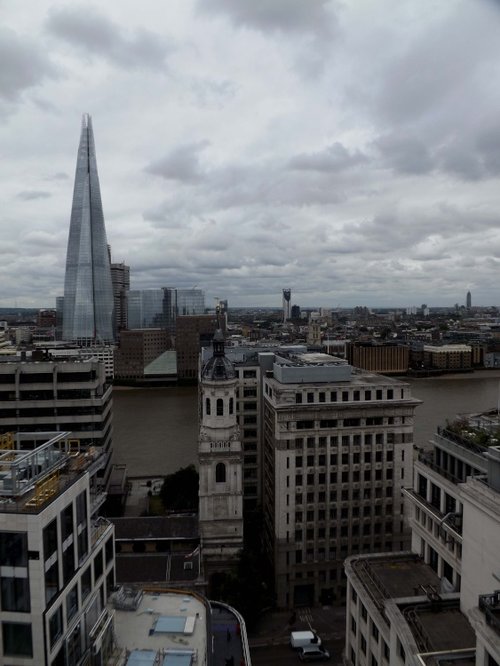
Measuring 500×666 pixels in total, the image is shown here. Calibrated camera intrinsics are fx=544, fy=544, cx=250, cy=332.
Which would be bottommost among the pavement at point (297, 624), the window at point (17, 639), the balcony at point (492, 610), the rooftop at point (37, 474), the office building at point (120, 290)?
the pavement at point (297, 624)

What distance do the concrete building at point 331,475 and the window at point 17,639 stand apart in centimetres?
1231

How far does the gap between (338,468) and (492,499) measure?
11.3 metres

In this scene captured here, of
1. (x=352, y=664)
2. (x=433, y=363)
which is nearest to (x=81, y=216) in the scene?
(x=433, y=363)

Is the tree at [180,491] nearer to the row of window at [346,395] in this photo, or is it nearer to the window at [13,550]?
the row of window at [346,395]

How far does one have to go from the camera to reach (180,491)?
88.6ft

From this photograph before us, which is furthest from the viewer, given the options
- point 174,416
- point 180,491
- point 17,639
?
point 174,416

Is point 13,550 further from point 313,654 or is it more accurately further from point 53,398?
point 53,398

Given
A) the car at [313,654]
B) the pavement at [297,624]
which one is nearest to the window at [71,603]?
the car at [313,654]

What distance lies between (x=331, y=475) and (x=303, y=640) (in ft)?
17.7

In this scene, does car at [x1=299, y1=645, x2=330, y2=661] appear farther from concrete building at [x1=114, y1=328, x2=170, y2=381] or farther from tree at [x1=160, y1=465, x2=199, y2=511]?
concrete building at [x1=114, y1=328, x2=170, y2=381]

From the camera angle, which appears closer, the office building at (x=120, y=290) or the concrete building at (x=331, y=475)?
the concrete building at (x=331, y=475)

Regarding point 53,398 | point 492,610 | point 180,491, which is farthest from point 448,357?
point 492,610

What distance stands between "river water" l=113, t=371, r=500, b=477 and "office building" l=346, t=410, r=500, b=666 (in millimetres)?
21460

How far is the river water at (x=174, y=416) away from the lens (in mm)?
35094
